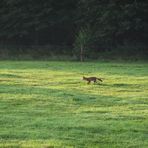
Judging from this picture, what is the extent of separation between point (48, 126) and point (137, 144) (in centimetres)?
273

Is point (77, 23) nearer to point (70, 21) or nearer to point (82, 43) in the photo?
point (70, 21)

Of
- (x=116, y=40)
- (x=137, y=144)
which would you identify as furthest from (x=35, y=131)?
(x=116, y=40)

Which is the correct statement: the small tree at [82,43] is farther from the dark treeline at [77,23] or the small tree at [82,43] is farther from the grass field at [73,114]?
the grass field at [73,114]

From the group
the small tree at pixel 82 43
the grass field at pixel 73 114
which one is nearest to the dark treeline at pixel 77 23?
the small tree at pixel 82 43

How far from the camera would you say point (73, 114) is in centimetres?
1667

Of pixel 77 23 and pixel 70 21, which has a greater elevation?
pixel 70 21

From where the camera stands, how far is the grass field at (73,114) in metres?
12.9

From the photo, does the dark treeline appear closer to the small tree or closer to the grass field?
the small tree

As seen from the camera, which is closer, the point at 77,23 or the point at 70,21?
the point at 77,23

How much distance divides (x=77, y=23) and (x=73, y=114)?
4389cm

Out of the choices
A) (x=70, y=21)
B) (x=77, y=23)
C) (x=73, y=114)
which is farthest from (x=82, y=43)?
(x=73, y=114)

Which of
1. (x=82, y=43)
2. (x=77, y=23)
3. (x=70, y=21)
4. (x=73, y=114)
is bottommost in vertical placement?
(x=73, y=114)

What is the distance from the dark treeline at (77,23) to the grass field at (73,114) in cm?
2548

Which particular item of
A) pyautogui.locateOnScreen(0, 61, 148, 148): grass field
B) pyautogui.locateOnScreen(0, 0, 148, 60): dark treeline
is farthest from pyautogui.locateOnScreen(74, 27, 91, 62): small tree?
pyautogui.locateOnScreen(0, 61, 148, 148): grass field
